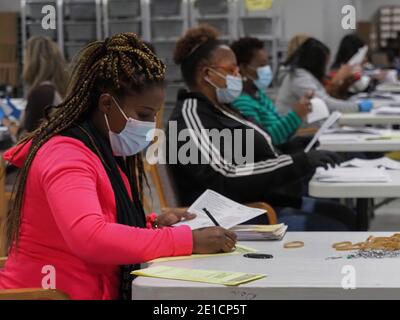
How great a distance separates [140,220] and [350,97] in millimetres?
5236

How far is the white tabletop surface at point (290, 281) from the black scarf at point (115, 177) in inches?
5.9

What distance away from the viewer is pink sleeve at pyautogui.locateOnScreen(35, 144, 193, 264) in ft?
5.55

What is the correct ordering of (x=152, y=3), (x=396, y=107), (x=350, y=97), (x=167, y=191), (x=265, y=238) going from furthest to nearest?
1. (x=152, y=3)
2. (x=350, y=97)
3. (x=396, y=107)
4. (x=167, y=191)
5. (x=265, y=238)

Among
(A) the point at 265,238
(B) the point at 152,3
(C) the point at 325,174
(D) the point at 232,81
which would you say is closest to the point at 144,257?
(A) the point at 265,238

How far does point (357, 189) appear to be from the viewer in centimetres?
279

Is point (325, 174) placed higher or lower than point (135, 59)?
lower

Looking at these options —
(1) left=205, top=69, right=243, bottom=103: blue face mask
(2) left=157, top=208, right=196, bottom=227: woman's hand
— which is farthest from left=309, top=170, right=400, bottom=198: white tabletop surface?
(2) left=157, top=208, right=196, bottom=227: woman's hand

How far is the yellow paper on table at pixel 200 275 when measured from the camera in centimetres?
158

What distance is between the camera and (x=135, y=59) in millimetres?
1964

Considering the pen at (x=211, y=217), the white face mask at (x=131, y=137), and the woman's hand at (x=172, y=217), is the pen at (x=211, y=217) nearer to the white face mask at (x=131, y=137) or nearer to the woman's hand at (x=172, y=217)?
the woman's hand at (x=172, y=217)

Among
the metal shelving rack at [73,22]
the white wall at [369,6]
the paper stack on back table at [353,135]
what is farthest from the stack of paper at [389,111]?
the white wall at [369,6]

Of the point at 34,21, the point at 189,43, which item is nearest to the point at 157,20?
the point at 34,21
